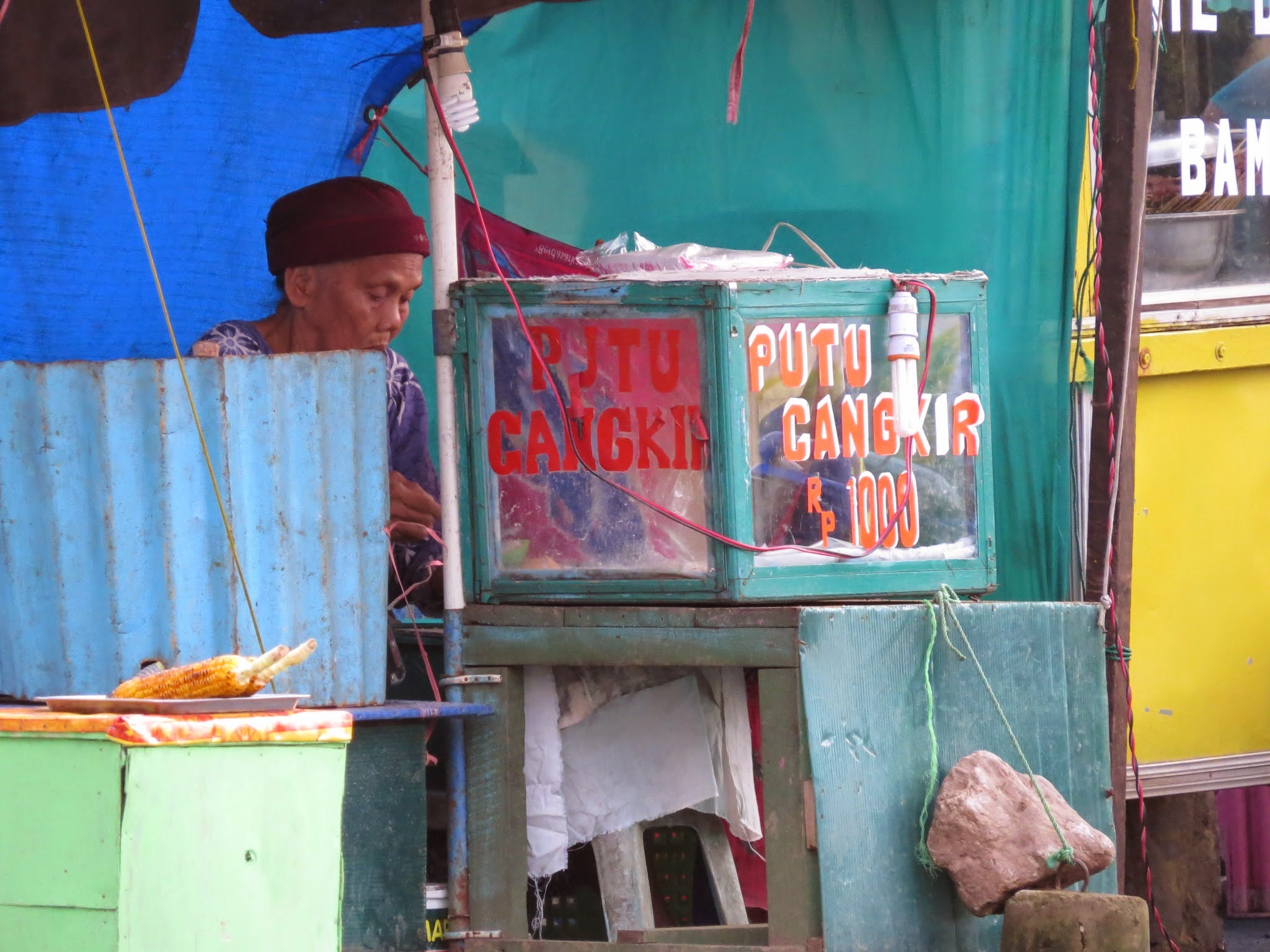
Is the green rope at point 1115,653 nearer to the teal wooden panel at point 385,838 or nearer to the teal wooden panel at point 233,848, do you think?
the teal wooden panel at point 385,838

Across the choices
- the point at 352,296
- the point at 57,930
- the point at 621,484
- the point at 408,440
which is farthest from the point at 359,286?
A: the point at 57,930

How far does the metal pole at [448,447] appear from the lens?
376cm

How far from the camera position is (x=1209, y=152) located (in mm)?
5531

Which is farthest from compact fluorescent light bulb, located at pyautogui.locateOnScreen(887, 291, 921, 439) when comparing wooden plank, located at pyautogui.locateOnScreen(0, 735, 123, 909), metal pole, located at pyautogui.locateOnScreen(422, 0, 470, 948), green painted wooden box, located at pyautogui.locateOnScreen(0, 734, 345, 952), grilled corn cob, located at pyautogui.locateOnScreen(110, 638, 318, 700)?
wooden plank, located at pyautogui.locateOnScreen(0, 735, 123, 909)

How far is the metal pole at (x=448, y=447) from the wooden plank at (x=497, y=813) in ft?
0.13

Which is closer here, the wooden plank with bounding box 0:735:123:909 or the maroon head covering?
the wooden plank with bounding box 0:735:123:909

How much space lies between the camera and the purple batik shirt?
4.25 meters

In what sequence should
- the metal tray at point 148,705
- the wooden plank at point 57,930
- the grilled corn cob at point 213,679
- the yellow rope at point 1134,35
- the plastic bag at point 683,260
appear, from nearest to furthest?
the wooden plank at point 57,930 → the metal tray at point 148,705 → the grilled corn cob at point 213,679 → the plastic bag at point 683,260 → the yellow rope at point 1134,35

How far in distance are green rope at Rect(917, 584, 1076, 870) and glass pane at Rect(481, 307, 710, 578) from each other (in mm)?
614

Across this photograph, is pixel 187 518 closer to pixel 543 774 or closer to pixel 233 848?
pixel 543 774

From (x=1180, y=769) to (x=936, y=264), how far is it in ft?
6.56

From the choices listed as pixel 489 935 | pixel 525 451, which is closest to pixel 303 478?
pixel 525 451

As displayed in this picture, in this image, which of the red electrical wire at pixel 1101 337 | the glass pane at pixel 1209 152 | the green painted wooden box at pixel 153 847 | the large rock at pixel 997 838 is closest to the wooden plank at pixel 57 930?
the green painted wooden box at pixel 153 847

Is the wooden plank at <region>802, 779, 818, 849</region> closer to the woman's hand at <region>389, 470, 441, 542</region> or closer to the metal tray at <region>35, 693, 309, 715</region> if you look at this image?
the woman's hand at <region>389, 470, 441, 542</region>
